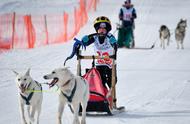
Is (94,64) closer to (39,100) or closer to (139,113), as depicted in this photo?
(139,113)

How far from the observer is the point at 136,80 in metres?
14.6

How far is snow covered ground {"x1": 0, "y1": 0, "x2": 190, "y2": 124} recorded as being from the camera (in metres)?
10.2

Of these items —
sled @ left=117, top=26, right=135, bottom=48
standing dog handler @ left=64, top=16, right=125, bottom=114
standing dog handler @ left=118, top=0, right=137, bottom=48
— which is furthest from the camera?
sled @ left=117, top=26, right=135, bottom=48

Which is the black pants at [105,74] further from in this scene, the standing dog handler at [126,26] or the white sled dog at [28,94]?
the standing dog handler at [126,26]

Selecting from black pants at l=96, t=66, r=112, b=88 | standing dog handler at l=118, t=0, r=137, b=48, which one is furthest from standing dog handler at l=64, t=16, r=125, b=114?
standing dog handler at l=118, t=0, r=137, b=48

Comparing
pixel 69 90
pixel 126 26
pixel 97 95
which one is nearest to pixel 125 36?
pixel 126 26

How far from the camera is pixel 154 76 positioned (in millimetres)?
15172

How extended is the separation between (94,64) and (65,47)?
1097 cm

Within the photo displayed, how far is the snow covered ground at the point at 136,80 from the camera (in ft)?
33.6

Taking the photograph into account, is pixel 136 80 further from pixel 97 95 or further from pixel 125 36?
pixel 125 36

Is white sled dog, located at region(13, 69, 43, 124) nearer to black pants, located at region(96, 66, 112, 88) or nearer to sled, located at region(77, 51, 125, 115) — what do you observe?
sled, located at region(77, 51, 125, 115)

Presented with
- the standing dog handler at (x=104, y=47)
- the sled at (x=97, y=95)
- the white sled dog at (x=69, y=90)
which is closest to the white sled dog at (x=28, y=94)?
the white sled dog at (x=69, y=90)

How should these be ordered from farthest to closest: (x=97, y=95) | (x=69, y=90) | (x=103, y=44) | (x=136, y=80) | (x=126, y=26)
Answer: (x=126, y=26) → (x=136, y=80) → (x=103, y=44) → (x=97, y=95) → (x=69, y=90)

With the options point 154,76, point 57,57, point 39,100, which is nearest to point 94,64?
point 39,100
